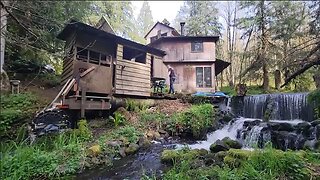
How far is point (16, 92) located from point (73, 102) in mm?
5129

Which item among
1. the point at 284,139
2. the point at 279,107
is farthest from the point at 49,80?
the point at 279,107

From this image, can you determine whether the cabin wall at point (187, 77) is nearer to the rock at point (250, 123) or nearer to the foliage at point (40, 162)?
the rock at point (250, 123)

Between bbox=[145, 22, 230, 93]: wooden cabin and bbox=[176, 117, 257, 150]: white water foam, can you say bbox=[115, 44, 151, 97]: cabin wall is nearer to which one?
bbox=[176, 117, 257, 150]: white water foam

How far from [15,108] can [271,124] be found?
1155cm

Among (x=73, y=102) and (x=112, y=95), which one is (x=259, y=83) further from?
(x=73, y=102)

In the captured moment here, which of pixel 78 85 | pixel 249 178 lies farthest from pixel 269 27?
pixel 249 178

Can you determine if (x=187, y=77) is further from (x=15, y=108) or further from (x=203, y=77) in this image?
(x=15, y=108)

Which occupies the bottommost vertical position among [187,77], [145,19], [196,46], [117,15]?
[187,77]

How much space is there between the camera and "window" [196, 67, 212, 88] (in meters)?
21.3

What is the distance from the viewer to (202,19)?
29750mm

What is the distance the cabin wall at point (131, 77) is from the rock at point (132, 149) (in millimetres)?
3853

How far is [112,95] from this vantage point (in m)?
11.7

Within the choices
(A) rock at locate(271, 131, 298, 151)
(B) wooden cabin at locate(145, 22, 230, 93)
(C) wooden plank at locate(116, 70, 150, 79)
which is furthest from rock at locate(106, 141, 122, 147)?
(B) wooden cabin at locate(145, 22, 230, 93)

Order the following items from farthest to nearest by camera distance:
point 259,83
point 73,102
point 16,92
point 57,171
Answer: point 259,83, point 16,92, point 73,102, point 57,171
